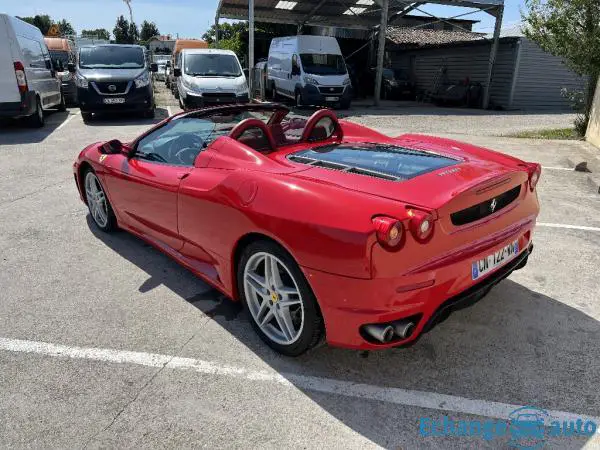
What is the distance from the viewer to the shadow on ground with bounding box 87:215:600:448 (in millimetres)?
2311

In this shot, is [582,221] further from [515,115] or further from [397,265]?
[515,115]

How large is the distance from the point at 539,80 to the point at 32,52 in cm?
1890

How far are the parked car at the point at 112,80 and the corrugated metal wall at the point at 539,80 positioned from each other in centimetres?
1508

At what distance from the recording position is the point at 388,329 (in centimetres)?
221

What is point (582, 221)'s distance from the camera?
498 cm

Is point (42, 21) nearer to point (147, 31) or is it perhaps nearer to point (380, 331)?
point (147, 31)

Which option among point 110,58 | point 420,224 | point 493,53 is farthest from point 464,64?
point 420,224

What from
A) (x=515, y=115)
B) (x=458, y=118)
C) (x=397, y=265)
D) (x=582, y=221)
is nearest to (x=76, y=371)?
(x=397, y=265)

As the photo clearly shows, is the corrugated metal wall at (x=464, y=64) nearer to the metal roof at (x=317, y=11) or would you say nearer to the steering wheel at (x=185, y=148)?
the metal roof at (x=317, y=11)

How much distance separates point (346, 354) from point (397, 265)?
85 cm

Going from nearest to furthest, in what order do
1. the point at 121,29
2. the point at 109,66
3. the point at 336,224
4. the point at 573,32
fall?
1. the point at 336,224
2. the point at 573,32
3. the point at 109,66
4. the point at 121,29

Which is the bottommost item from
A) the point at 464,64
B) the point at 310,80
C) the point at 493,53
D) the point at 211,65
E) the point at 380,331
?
the point at 380,331

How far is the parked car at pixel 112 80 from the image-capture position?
12.3 m

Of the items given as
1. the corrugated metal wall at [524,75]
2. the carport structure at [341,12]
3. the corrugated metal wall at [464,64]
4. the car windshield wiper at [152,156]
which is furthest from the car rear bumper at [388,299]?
the corrugated metal wall at [464,64]
